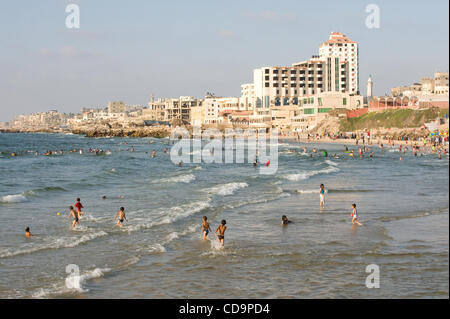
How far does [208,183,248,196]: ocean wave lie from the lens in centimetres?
3191

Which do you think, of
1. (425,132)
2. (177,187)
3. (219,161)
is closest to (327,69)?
(425,132)

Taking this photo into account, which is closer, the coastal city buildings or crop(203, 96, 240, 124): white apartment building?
the coastal city buildings

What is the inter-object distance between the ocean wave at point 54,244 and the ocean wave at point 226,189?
12913mm

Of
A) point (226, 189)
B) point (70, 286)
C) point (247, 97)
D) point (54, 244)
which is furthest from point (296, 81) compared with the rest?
point (70, 286)

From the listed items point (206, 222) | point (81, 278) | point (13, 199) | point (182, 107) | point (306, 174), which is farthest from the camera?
point (182, 107)

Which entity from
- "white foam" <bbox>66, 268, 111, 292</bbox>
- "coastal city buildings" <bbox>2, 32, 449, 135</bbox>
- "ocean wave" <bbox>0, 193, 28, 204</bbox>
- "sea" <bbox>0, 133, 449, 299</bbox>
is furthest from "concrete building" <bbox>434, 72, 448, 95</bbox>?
"white foam" <bbox>66, 268, 111, 292</bbox>

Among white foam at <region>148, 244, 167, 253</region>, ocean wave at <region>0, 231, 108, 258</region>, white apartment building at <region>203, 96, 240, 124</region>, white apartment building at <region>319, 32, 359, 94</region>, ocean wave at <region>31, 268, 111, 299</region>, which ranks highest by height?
white apartment building at <region>319, 32, 359, 94</region>

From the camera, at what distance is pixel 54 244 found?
18.0 meters

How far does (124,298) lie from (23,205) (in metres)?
16.9

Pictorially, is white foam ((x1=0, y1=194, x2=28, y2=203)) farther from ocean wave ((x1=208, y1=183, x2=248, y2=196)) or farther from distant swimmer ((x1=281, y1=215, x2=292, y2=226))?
distant swimmer ((x1=281, y1=215, x2=292, y2=226))

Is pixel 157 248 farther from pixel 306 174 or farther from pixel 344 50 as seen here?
pixel 344 50

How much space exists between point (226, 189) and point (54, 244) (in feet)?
53.5

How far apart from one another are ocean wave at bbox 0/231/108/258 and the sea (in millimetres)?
36

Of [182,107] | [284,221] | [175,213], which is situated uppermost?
[182,107]
